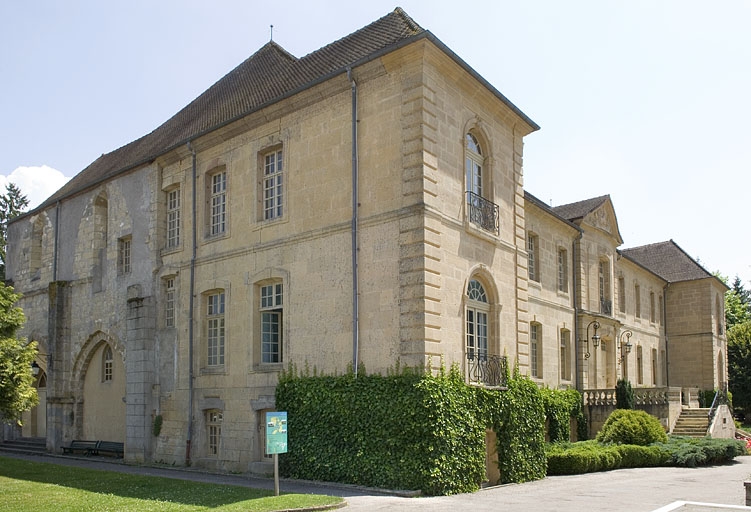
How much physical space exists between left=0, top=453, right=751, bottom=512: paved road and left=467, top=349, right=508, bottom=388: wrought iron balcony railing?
2221 mm

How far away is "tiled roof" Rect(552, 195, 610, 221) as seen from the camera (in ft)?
96.9

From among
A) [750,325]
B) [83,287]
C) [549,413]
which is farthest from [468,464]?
[750,325]

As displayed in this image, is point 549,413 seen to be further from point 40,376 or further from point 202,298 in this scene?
point 40,376

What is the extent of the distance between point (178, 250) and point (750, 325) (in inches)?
1593

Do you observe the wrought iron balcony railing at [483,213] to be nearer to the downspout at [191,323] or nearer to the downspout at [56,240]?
the downspout at [191,323]

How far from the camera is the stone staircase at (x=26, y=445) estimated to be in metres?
23.8

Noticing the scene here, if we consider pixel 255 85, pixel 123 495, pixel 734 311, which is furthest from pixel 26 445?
pixel 734 311

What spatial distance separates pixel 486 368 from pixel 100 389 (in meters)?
13.1

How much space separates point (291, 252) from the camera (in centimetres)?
1712

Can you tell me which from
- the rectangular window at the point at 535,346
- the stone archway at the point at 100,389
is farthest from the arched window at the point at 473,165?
the stone archway at the point at 100,389

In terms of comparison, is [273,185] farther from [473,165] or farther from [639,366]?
[639,366]

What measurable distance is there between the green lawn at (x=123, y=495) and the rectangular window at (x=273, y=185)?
6.55 metres

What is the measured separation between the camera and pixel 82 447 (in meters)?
22.3

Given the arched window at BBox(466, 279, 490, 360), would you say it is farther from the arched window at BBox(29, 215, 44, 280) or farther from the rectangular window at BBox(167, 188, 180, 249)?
the arched window at BBox(29, 215, 44, 280)
